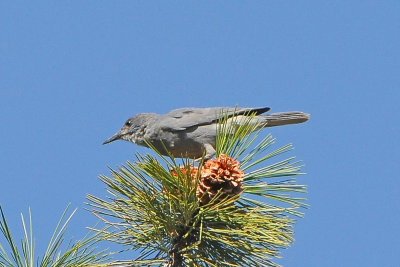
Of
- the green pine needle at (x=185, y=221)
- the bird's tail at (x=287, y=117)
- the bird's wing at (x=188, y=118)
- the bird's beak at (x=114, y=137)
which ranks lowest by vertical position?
the green pine needle at (x=185, y=221)

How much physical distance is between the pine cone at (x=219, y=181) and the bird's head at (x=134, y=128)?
4497mm

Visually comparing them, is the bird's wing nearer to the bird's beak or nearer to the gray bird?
the gray bird

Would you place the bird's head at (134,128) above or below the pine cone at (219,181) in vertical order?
above

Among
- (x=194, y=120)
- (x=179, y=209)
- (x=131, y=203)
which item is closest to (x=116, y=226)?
(x=131, y=203)

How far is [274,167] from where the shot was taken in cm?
449

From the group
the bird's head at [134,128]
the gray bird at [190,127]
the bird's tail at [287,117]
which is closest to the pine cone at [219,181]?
the gray bird at [190,127]

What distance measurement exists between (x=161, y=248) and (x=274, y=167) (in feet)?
3.38

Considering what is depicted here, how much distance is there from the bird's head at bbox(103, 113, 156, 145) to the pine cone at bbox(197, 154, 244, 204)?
4497mm

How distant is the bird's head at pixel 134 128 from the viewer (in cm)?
870

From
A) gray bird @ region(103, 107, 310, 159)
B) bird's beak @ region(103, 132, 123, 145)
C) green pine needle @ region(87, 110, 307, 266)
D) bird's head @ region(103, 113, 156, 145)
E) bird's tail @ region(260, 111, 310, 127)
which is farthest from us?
bird's beak @ region(103, 132, 123, 145)

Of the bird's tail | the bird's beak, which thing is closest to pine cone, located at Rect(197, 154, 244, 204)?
the bird's tail

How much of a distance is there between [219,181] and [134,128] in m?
4.79

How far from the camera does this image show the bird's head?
28.5ft

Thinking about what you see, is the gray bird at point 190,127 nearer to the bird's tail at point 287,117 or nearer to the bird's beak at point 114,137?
the bird's tail at point 287,117
